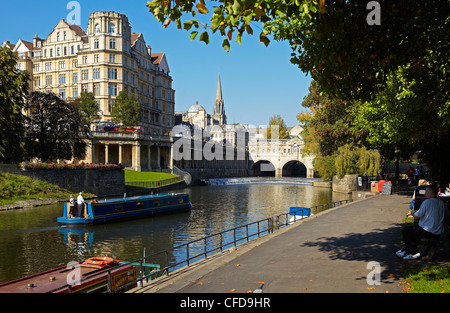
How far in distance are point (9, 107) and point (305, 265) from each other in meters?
41.3

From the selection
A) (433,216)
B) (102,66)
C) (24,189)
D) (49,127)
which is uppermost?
(102,66)

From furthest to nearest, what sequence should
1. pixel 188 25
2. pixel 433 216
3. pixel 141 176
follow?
pixel 141 176, pixel 433 216, pixel 188 25

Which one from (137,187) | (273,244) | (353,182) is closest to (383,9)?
(273,244)

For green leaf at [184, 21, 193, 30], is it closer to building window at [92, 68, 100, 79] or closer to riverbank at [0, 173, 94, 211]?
riverbank at [0, 173, 94, 211]

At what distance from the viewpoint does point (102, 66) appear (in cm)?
7481

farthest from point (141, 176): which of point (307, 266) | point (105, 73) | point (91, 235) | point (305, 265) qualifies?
point (307, 266)

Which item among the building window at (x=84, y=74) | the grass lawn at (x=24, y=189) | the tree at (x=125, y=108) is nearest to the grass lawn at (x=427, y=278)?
the grass lawn at (x=24, y=189)

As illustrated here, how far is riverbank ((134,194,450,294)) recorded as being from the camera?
9.36 meters

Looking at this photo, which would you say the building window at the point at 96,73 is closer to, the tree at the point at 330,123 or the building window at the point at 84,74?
the building window at the point at 84,74

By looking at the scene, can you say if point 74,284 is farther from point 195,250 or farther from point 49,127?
point 49,127

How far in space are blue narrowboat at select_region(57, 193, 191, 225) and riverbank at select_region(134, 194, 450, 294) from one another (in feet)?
61.6

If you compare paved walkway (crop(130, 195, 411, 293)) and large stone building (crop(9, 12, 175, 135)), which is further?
large stone building (crop(9, 12, 175, 135))

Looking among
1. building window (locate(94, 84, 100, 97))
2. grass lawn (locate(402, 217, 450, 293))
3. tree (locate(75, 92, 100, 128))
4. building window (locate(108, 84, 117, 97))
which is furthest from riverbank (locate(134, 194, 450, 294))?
building window (locate(94, 84, 100, 97))

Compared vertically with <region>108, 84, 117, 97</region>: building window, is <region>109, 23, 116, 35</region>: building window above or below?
above
